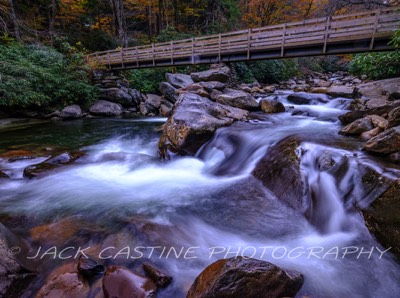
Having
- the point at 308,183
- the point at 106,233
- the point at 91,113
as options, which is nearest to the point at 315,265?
the point at 308,183

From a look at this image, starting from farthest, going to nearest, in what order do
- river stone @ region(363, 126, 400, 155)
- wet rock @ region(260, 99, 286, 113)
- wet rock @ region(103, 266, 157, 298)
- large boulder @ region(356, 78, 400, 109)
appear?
wet rock @ region(260, 99, 286, 113), large boulder @ region(356, 78, 400, 109), river stone @ region(363, 126, 400, 155), wet rock @ region(103, 266, 157, 298)

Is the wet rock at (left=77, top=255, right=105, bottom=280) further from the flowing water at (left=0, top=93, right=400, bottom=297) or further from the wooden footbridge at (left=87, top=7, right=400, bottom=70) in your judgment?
the wooden footbridge at (left=87, top=7, right=400, bottom=70)

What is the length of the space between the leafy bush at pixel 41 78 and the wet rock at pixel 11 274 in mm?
9701

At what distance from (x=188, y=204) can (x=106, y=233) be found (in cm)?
152

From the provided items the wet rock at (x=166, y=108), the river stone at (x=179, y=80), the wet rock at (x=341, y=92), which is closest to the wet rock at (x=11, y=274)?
the wet rock at (x=166, y=108)

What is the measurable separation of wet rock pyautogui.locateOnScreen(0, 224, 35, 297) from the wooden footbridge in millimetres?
11839

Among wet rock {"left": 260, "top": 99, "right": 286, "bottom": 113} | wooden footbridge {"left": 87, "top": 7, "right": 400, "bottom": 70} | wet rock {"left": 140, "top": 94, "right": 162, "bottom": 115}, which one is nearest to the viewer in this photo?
wooden footbridge {"left": 87, "top": 7, "right": 400, "bottom": 70}

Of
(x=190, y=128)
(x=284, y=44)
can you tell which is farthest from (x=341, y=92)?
(x=190, y=128)

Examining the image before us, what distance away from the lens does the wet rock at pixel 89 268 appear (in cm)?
273

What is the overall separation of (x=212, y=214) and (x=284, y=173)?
154 centimetres

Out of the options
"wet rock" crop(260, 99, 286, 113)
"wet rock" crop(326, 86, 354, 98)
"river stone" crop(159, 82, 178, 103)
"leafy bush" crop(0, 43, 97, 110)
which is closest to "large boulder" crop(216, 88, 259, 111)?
"wet rock" crop(260, 99, 286, 113)

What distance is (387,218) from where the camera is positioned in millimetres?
2879

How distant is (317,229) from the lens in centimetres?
365

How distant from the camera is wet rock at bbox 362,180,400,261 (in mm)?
2791
